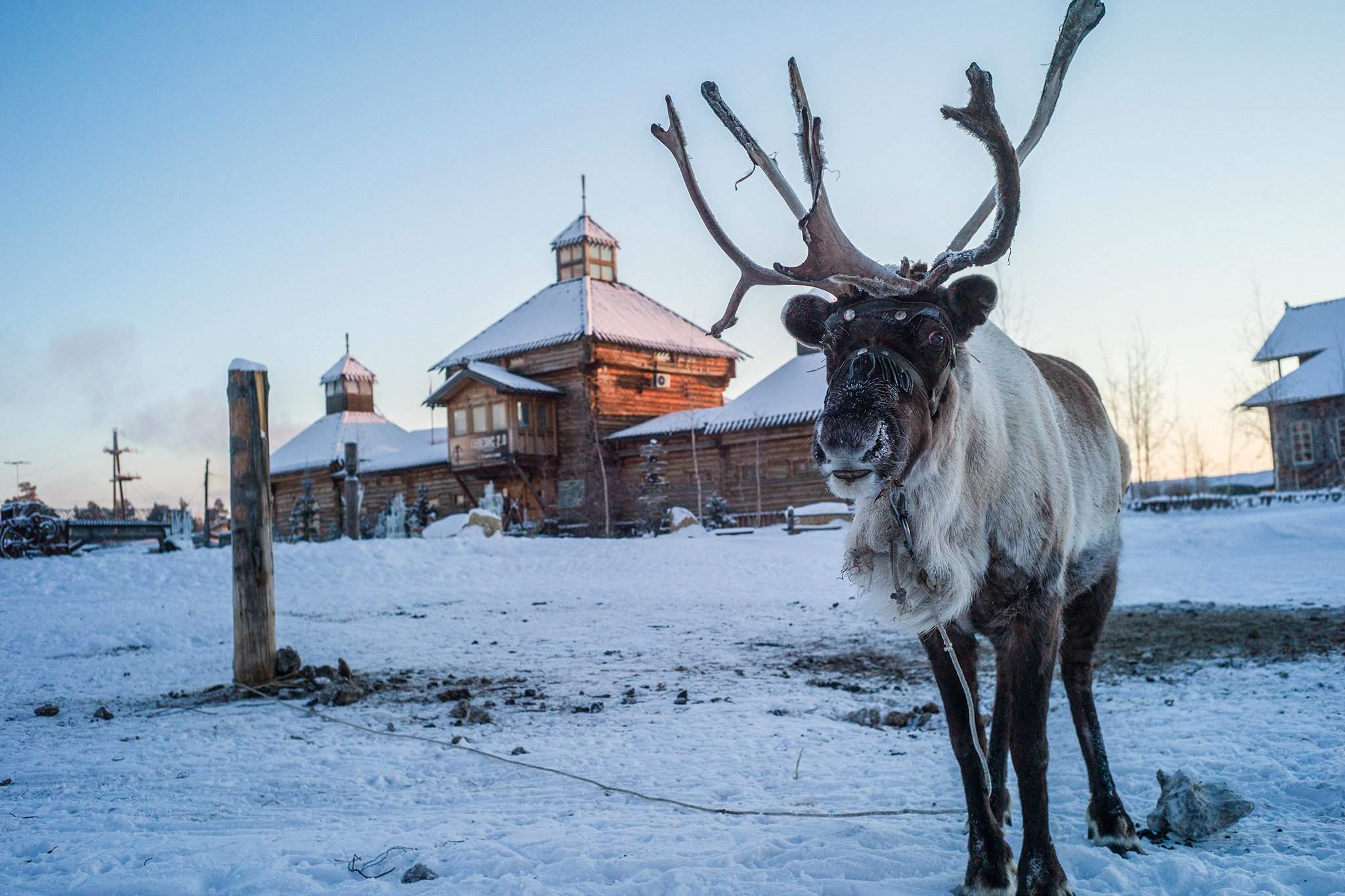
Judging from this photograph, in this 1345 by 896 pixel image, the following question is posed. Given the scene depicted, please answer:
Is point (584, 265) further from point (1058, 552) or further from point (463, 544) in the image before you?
point (1058, 552)

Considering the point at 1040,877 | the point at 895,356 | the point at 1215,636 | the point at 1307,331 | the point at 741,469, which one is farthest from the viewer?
the point at 1307,331

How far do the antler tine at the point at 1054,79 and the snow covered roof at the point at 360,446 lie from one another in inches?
1236

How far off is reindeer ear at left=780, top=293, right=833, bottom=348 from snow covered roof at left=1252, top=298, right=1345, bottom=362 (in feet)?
120

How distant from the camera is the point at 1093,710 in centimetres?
428

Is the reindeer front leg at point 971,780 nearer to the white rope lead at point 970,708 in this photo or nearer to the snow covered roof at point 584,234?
the white rope lead at point 970,708

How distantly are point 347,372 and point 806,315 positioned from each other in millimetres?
44709

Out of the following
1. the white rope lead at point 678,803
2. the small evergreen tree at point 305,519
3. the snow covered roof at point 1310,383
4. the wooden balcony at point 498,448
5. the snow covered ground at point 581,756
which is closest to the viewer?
the snow covered ground at point 581,756

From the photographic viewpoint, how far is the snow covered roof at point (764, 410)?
27281mm

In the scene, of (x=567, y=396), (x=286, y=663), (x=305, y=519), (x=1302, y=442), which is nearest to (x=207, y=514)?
(x=305, y=519)

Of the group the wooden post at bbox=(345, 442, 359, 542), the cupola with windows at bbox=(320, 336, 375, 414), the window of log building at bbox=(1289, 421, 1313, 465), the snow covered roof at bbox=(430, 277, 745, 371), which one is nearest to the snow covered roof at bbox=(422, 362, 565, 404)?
the snow covered roof at bbox=(430, 277, 745, 371)

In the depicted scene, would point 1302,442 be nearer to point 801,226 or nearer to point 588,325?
point 588,325

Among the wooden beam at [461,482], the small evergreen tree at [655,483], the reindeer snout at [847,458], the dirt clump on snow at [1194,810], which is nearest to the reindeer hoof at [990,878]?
the dirt clump on snow at [1194,810]

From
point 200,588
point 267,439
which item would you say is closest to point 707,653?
point 267,439

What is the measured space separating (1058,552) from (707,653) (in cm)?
578
